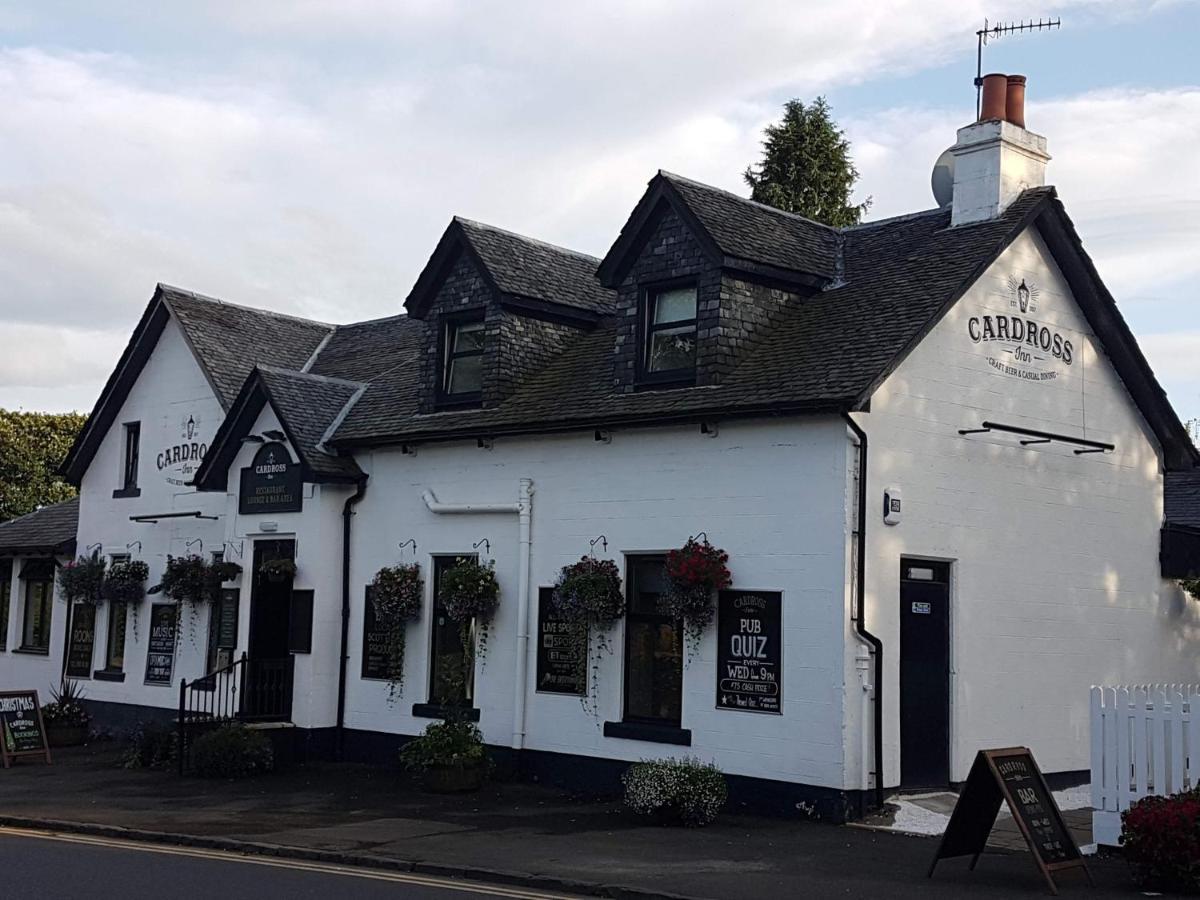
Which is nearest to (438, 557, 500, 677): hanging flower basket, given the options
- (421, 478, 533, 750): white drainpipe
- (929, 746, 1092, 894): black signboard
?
(421, 478, 533, 750): white drainpipe

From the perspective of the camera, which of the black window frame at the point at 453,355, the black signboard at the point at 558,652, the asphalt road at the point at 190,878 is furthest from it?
the black window frame at the point at 453,355

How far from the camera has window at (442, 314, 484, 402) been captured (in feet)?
65.2

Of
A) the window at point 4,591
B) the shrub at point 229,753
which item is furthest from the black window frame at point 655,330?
the window at point 4,591

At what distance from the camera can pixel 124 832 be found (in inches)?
567

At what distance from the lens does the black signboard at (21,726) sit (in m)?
20.7

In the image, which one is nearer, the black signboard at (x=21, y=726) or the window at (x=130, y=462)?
the black signboard at (x=21, y=726)

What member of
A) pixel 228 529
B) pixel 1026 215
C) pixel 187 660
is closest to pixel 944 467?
pixel 1026 215

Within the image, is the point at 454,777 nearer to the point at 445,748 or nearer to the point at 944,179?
the point at 445,748

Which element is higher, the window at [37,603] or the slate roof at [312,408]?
the slate roof at [312,408]

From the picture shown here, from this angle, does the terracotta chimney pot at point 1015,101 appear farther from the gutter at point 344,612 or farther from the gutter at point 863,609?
the gutter at point 344,612

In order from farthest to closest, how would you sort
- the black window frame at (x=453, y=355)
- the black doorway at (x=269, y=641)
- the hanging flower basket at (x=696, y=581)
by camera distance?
the black doorway at (x=269, y=641) → the black window frame at (x=453, y=355) → the hanging flower basket at (x=696, y=581)

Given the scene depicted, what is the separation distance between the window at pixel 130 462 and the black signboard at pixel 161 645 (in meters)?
Result: 2.49

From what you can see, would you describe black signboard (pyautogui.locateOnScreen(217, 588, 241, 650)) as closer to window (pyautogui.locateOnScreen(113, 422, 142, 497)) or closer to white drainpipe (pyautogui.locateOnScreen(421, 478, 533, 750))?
window (pyautogui.locateOnScreen(113, 422, 142, 497))

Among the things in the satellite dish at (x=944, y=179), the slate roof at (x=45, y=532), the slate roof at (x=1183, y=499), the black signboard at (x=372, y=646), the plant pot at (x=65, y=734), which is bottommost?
the plant pot at (x=65, y=734)
